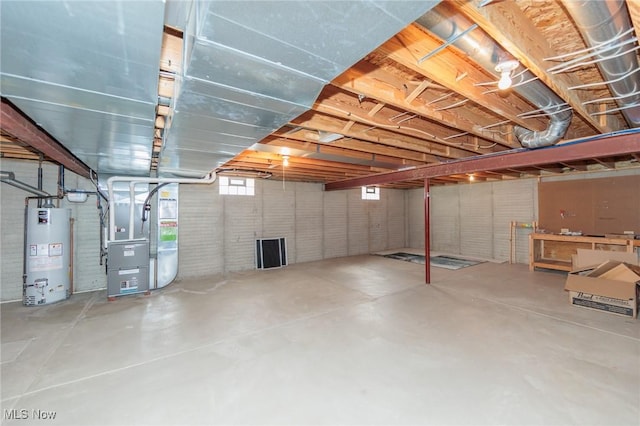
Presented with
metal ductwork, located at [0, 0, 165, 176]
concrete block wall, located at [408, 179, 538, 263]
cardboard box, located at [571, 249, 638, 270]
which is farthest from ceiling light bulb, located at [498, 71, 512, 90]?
concrete block wall, located at [408, 179, 538, 263]

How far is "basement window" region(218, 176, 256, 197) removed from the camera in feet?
20.1

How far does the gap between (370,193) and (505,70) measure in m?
7.23

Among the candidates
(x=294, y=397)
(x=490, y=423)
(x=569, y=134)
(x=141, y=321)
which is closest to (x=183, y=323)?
(x=141, y=321)

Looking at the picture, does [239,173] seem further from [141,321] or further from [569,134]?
[569,134]

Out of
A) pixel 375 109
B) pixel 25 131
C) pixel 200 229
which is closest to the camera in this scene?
pixel 25 131

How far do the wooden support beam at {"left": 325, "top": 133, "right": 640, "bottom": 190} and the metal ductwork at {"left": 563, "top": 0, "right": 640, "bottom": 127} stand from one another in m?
1.53

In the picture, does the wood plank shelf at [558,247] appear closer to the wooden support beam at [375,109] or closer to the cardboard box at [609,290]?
the cardboard box at [609,290]

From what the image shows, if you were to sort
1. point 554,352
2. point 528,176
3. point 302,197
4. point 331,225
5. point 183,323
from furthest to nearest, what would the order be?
point 331,225 → point 302,197 → point 528,176 → point 183,323 → point 554,352

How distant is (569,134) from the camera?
3.83m

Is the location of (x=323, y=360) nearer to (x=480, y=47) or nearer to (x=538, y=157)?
(x=480, y=47)

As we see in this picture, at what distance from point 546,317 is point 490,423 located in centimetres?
237

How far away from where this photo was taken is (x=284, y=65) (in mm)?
1293

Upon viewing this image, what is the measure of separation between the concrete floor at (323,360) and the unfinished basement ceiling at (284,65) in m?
2.06

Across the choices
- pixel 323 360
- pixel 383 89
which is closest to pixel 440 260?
pixel 323 360
